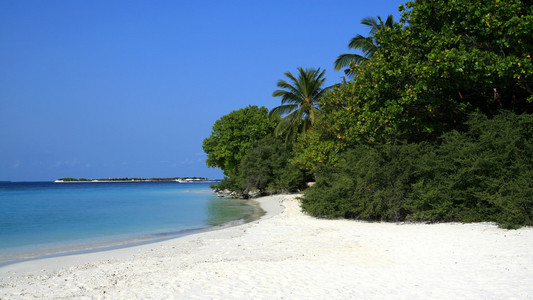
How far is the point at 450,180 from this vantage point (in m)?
12.6

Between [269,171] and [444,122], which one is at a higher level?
[444,122]

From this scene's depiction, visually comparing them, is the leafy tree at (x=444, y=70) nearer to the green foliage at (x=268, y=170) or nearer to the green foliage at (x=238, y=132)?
the green foliage at (x=268, y=170)

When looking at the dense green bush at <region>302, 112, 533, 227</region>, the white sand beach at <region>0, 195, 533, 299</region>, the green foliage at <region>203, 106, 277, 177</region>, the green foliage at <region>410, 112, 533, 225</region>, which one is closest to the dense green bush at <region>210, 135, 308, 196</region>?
the green foliage at <region>203, 106, 277, 177</region>

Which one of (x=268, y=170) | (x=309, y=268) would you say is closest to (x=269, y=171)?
(x=268, y=170)

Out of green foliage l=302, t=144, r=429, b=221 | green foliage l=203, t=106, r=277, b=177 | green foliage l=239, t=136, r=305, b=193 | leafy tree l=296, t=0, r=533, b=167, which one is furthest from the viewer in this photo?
green foliage l=203, t=106, r=277, b=177

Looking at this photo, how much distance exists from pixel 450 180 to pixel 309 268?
7.40 metres

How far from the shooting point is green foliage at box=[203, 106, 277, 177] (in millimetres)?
45188

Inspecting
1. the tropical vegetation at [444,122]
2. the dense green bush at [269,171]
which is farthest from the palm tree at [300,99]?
the tropical vegetation at [444,122]

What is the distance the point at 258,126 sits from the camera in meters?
45.2

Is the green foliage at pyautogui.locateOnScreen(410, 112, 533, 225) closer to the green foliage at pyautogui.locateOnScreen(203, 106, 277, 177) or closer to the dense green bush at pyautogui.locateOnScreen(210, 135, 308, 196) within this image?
the dense green bush at pyautogui.locateOnScreen(210, 135, 308, 196)

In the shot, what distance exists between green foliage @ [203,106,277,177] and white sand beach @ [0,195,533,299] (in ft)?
109

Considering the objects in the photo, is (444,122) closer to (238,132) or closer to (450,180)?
(450,180)

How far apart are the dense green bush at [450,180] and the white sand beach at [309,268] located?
31.8 inches

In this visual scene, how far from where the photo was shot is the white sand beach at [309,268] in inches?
236
